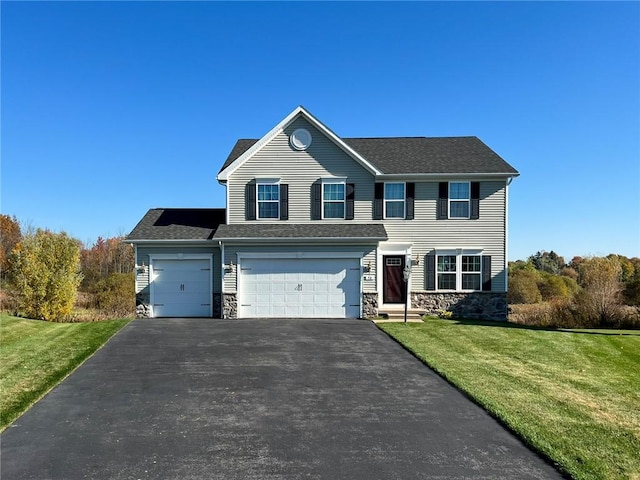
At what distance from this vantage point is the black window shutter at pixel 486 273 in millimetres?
17859

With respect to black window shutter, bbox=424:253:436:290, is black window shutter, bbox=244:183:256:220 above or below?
above

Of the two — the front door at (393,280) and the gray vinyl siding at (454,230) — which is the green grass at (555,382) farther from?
the gray vinyl siding at (454,230)

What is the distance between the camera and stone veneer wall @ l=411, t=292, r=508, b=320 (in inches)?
701

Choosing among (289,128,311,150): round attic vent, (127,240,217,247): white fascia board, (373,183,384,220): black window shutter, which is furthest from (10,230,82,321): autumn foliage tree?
(373,183,384,220): black window shutter

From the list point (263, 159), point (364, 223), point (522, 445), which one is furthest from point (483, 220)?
point (522, 445)

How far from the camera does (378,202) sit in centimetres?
1789

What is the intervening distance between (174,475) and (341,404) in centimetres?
314

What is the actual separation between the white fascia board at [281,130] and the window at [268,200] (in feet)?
4.29

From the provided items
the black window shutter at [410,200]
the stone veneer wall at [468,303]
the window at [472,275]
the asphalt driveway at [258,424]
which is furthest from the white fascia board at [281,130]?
the asphalt driveway at [258,424]

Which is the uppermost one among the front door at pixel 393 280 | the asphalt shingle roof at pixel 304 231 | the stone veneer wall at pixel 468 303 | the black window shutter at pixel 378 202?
the black window shutter at pixel 378 202

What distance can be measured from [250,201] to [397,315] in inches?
296

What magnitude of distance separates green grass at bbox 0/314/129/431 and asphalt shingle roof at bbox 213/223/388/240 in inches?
203

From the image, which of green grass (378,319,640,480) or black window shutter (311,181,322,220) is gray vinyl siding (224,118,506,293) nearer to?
black window shutter (311,181,322,220)

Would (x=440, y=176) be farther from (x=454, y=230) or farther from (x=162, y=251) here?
(x=162, y=251)
